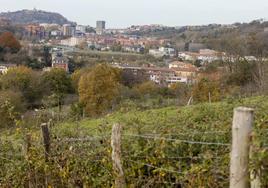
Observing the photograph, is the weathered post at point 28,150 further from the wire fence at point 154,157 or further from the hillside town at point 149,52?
the hillside town at point 149,52

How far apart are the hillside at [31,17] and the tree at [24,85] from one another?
339 feet

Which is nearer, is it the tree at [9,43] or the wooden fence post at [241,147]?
the wooden fence post at [241,147]

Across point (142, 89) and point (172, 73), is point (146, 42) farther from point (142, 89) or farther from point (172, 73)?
point (142, 89)

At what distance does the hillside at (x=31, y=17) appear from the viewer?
447ft

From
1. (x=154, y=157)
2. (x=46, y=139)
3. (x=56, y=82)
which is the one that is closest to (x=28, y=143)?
(x=46, y=139)

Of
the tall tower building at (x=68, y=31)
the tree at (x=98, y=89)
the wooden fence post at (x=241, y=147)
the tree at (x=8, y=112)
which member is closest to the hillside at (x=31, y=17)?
the tall tower building at (x=68, y=31)

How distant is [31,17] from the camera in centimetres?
14150

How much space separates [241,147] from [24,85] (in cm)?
2914

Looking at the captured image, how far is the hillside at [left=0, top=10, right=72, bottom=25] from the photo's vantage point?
136 meters

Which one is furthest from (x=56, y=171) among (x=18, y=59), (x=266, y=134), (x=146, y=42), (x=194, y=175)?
(x=146, y=42)

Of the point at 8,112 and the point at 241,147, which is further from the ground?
the point at 241,147

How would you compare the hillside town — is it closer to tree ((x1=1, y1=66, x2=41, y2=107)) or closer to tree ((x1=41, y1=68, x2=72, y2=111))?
tree ((x1=41, y1=68, x2=72, y2=111))

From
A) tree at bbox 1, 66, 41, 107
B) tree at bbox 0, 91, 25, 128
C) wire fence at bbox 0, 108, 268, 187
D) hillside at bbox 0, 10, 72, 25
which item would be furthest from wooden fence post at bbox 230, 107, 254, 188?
hillside at bbox 0, 10, 72, 25

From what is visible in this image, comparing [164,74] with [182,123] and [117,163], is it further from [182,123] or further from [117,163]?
[117,163]
